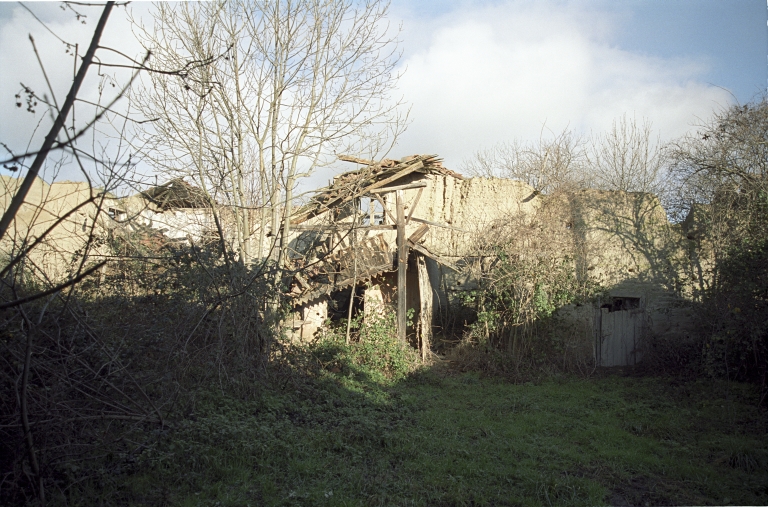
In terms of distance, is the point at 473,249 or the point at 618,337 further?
the point at 618,337

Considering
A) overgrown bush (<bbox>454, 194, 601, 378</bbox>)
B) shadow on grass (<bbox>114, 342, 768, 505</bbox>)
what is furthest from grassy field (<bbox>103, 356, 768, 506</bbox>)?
overgrown bush (<bbox>454, 194, 601, 378</bbox>)

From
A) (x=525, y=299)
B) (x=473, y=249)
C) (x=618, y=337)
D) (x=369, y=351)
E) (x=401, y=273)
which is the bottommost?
(x=369, y=351)

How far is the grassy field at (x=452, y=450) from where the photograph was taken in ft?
15.7

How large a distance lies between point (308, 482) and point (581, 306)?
8897 millimetres

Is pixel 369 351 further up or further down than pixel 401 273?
further down

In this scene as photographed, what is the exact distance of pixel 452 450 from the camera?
600 cm

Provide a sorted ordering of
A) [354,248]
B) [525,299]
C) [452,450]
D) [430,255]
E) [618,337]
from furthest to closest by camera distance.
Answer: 1. [618,337]
2. [430,255]
3. [525,299]
4. [354,248]
5. [452,450]

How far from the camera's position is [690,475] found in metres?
5.53

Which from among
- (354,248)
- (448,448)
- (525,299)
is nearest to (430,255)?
(354,248)

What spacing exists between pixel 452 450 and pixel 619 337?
26.1ft

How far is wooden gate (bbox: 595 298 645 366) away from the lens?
12164 millimetres

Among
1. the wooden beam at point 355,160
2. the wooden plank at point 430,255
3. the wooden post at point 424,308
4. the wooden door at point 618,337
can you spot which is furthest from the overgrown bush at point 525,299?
the wooden beam at point 355,160

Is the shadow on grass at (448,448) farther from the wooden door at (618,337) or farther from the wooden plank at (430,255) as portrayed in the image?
the wooden plank at (430,255)

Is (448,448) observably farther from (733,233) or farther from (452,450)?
(733,233)
